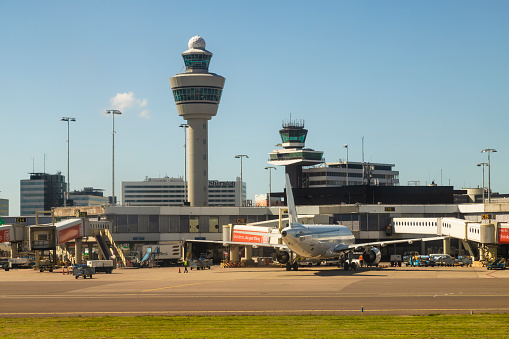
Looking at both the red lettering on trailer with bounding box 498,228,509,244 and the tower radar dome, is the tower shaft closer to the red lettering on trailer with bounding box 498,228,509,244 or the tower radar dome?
the tower radar dome

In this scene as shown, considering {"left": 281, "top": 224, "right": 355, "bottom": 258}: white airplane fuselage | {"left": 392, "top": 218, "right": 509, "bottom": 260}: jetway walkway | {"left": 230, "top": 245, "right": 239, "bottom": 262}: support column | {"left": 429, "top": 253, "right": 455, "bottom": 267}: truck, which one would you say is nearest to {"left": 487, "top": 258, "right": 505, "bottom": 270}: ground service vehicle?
{"left": 392, "top": 218, "right": 509, "bottom": 260}: jetway walkway

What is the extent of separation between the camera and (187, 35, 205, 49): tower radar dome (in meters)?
191

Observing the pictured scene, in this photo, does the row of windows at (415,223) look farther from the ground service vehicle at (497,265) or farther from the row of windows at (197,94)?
the row of windows at (197,94)

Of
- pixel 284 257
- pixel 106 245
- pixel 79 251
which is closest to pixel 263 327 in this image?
pixel 284 257

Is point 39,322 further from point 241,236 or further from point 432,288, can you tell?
point 241,236

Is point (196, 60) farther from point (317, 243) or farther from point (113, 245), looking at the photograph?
point (317, 243)

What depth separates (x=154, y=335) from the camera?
31.5m

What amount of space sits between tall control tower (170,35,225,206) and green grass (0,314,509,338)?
142641 millimetres

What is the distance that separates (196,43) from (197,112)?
22.8m

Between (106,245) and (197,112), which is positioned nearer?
(106,245)

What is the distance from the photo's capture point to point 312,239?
75688 millimetres

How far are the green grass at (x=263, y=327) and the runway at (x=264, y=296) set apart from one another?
9.76ft

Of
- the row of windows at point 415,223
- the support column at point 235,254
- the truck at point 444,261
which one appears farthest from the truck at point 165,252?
the truck at point 444,261

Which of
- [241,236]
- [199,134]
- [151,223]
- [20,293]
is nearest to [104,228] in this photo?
[151,223]
